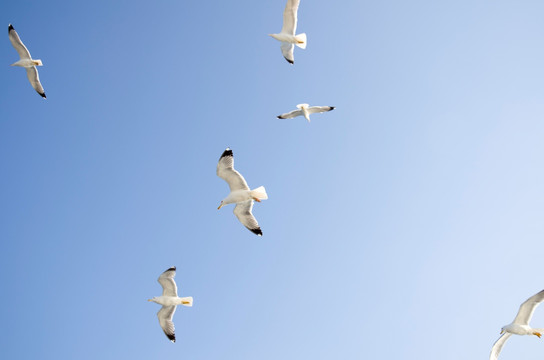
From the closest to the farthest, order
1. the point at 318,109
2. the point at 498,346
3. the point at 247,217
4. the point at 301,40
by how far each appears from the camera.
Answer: the point at 247,217 < the point at 498,346 < the point at 318,109 < the point at 301,40

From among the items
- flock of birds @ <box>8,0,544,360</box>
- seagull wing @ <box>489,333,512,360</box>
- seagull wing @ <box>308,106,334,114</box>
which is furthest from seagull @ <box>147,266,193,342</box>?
seagull wing @ <box>489,333,512,360</box>

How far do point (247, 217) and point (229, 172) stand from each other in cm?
158

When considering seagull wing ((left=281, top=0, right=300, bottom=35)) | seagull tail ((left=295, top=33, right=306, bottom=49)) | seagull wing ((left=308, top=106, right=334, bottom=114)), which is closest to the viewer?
seagull wing ((left=308, top=106, right=334, bottom=114))

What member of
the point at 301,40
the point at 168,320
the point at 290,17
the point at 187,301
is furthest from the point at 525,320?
the point at 290,17

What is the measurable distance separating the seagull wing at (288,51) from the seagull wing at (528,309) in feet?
33.7

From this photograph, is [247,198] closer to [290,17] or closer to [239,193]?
[239,193]

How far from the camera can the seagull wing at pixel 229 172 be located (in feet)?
44.9

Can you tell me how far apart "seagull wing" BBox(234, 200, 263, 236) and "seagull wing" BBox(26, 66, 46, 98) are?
10.1 meters

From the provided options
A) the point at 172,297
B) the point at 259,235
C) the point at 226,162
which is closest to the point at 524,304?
the point at 259,235

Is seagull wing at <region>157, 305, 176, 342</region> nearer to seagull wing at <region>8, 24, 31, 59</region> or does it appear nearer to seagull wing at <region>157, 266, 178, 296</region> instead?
seagull wing at <region>157, 266, 178, 296</region>

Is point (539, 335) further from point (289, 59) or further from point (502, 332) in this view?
point (289, 59)

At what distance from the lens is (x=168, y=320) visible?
1631 centimetres

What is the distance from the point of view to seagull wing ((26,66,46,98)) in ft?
63.1

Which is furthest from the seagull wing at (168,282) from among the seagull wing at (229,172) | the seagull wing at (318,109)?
the seagull wing at (318,109)
